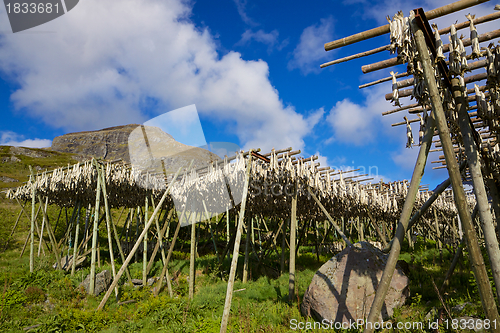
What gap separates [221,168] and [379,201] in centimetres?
977

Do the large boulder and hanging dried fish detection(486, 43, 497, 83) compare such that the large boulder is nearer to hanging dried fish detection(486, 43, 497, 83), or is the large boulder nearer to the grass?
the grass

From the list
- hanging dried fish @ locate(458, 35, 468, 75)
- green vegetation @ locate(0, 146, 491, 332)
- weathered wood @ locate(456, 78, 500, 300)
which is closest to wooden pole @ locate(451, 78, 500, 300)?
weathered wood @ locate(456, 78, 500, 300)

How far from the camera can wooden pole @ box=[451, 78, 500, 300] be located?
Answer: 3.15 metres

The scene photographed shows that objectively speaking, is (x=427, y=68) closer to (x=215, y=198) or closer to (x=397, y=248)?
(x=397, y=248)

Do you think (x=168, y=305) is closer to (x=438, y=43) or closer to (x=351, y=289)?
(x=351, y=289)

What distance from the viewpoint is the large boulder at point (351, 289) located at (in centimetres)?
587

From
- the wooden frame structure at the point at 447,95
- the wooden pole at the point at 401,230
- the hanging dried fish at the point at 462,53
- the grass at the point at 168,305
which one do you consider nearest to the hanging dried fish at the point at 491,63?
the wooden frame structure at the point at 447,95

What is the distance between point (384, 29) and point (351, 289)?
561 centimetres

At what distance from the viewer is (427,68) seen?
9.98 feet

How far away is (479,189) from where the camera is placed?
3.45 metres

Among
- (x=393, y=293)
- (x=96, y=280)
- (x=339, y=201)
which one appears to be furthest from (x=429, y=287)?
(x=96, y=280)

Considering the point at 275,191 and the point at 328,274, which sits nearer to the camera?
the point at 328,274

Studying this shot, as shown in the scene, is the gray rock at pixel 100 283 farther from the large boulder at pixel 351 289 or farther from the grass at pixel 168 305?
the large boulder at pixel 351 289

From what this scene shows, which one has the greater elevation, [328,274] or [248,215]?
[248,215]
